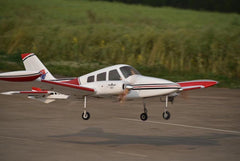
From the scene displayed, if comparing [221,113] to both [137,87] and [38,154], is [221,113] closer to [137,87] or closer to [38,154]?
[38,154]

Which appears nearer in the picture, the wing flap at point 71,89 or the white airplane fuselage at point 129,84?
the wing flap at point 71,89

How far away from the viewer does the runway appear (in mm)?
41341

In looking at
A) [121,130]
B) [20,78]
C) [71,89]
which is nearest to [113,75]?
[71,89]

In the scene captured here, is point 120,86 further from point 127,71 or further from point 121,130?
point 121,130

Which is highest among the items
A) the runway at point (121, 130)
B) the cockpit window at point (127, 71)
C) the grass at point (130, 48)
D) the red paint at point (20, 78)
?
the grass at point (130, 48)

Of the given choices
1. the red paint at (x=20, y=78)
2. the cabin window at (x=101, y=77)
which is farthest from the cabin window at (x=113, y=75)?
the red paint at (x=20, y=78)

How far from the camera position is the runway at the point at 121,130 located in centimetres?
4134

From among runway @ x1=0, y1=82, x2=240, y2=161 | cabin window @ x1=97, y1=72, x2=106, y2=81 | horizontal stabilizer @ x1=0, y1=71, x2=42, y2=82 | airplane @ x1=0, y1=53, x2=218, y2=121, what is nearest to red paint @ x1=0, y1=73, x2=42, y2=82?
horizontal stabilizer @ x1=0, y1=71, x2=42, y2=82

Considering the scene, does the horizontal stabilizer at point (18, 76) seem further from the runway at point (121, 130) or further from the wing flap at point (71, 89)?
the runway at point (121, 130)

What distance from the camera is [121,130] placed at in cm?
5431

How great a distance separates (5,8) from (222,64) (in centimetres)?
5274

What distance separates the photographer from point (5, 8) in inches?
4141

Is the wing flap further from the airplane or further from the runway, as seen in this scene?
the runway

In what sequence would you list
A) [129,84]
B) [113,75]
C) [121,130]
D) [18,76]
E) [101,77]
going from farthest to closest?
[121,130], [101,77], [113,75], [129,84], [18,76]
